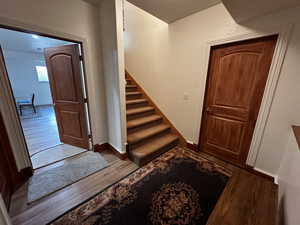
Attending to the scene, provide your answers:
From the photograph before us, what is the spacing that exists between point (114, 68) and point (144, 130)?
1.38 m

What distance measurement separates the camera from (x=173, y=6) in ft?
6.53

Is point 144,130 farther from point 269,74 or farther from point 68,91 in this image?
point 269,74

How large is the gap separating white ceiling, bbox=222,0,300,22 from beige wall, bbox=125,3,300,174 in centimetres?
10

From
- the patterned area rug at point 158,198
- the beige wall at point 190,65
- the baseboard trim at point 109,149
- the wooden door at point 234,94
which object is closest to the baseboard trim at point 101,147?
the baseboard trim at point 109,149

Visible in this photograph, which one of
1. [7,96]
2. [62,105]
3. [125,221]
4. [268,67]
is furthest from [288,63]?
[62,105]

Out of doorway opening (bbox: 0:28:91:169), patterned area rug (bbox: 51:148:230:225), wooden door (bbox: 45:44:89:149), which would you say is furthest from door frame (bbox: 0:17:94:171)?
patterned area rug (bbox: 51:148:230:225)

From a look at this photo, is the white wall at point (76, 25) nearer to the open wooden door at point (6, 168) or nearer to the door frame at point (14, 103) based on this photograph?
the door frame at point (14, 103)

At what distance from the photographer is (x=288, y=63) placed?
1524 millimetres

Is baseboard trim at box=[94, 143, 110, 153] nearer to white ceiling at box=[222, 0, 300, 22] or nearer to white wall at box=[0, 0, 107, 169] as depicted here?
white wall at box=[0, 0, 107, 169]

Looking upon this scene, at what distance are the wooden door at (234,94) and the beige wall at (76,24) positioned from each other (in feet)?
6.49

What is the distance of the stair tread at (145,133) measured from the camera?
234cm

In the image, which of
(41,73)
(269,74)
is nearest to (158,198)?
(269,74)

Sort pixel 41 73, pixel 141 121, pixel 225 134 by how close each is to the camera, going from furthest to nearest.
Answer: pixel 41 73 < pixel 141 121 < pixel 225 134

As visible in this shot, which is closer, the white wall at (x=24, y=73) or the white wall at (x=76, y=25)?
the white wall at (x=76, y=25)
